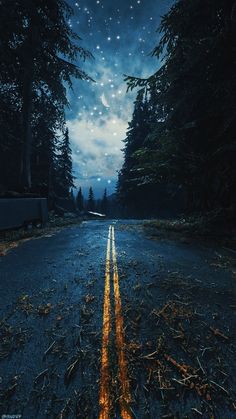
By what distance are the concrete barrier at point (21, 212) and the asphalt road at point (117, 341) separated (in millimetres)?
4440

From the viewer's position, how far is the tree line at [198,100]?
967 cm

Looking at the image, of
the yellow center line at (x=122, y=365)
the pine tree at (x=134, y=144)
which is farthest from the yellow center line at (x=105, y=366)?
the pine tree at (x=134, y=144)

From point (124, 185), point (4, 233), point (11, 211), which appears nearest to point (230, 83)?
point (11, 211)

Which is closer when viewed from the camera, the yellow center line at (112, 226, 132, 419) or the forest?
the yellow center line at (112, 226, 132, 419)

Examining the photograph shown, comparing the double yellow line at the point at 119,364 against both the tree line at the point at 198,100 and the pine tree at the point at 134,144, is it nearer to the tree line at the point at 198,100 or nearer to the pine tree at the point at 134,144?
the tree line at the point at 198,100

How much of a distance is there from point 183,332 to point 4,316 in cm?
324

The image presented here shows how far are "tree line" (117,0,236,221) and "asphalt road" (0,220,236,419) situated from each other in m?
6.27

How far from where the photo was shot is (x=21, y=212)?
12.2 metres

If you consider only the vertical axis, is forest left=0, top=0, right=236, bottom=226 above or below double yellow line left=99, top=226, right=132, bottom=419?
above

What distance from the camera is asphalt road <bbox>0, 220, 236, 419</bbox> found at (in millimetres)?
2553

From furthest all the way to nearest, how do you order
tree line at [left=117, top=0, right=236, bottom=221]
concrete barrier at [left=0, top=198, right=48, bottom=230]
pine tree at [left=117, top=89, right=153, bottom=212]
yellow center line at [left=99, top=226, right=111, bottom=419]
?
1. pine tree at [left=117, top=89, right=153, bottom=212]
2. concrete barrier at [left=0, top=198, right=48, bottom=230]
3. tree line at [left=117, top=0, right=236, bottom=221]
4. yellow center line at [left=99, top=226, right=111, bottom=419]

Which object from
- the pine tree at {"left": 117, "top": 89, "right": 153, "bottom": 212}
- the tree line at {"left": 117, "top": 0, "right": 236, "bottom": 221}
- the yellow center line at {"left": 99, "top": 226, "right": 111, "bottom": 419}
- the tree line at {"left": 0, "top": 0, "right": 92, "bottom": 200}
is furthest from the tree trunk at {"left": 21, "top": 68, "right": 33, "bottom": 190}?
the pine tree at {"left": 117, "top": 89, "right": 153, "bottom": 212}

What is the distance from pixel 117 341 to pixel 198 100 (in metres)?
12.0

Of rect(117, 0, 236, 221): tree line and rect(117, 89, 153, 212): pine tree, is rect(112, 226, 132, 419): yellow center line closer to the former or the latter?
rect(117, 0, 236, 221): tree line
